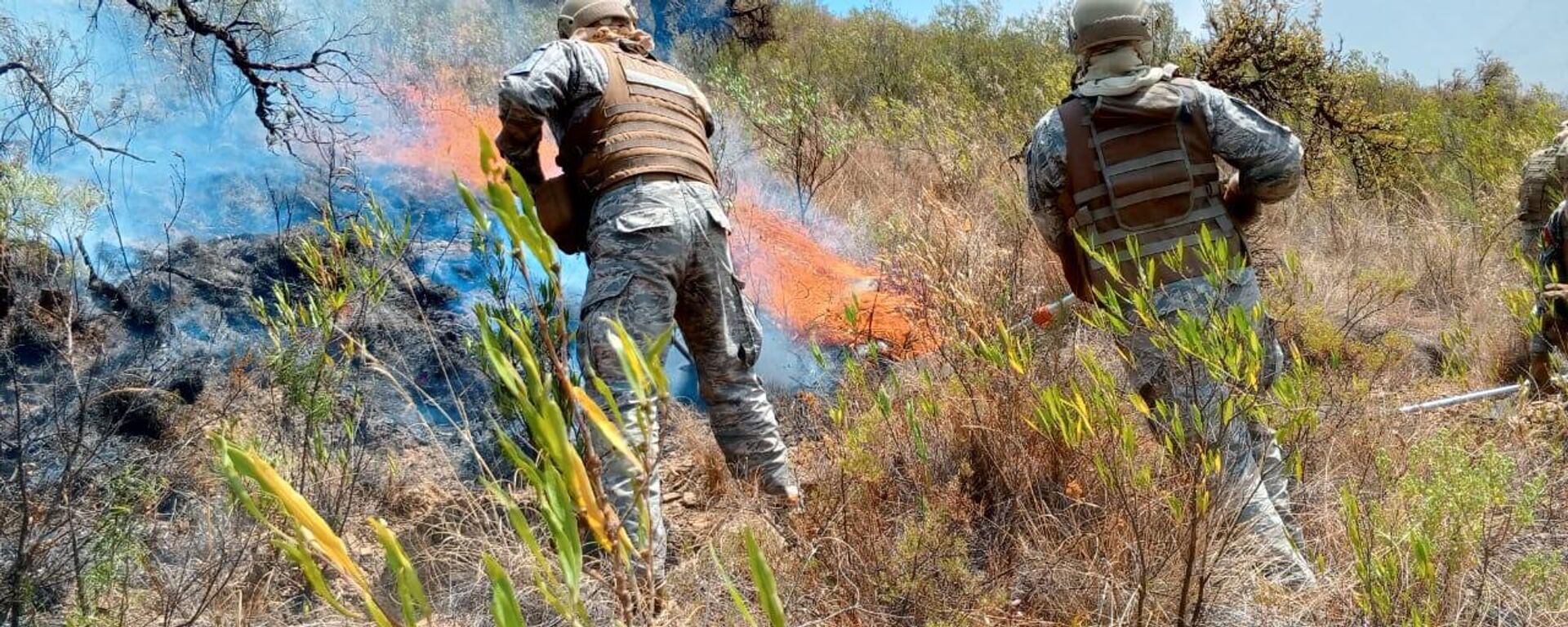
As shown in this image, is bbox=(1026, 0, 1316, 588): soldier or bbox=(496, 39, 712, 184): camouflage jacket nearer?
bbox=(1026, 0, 1316, 588): soldier

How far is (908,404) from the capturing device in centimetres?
228

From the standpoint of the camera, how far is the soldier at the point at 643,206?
253 centimetres

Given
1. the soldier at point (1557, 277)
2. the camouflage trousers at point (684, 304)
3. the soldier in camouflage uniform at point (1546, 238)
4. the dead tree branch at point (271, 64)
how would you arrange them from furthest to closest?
the dead tree branch at point (271, 64) < the soldier at point (1557, 277) < the soldier in camouflage uniform at point (1546, 238) < the camouflage trousers at point (684, 304)

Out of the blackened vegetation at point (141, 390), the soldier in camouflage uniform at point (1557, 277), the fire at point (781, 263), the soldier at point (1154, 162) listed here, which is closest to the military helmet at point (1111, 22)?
the soldier at point (1154, 162)

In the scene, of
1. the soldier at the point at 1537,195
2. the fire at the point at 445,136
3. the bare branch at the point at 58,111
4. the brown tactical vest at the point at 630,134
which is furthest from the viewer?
the fire at the point at 445,136

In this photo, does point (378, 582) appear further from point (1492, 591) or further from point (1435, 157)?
point (1435, 157)

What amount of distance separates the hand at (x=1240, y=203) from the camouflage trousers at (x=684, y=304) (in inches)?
57.0

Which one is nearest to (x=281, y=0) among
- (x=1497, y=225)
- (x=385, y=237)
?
(x=385, y=237)

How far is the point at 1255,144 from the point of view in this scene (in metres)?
2.34

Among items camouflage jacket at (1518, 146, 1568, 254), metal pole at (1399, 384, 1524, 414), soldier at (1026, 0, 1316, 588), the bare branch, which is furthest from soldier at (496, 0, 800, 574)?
camouflage jacket at (1518, 146, 1568, 254)

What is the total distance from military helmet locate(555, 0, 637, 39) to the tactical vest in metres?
1.49

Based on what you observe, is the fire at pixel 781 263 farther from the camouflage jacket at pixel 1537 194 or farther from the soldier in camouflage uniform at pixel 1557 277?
the camouflage jacket at pixel 1537 194

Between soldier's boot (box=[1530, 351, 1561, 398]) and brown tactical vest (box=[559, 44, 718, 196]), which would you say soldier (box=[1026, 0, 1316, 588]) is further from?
soldier's boot (box=[1530, 351, 1561, 398])

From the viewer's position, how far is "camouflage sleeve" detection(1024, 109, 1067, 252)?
98.3 inches
